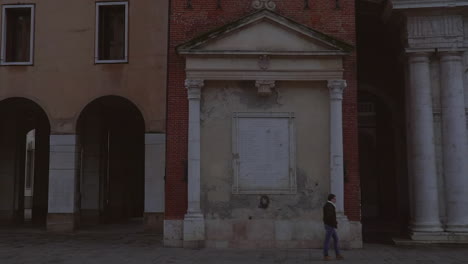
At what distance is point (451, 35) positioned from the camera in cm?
1527

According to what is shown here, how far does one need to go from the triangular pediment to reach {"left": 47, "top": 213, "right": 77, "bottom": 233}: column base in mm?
8739

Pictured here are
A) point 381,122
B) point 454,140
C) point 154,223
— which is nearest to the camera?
point 454,140

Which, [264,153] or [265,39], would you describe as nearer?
[264,153]

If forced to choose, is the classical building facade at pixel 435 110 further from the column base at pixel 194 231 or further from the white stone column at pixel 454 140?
the column base at pixel 194 231

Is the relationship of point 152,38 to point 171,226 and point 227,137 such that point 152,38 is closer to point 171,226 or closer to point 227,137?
point 227,137

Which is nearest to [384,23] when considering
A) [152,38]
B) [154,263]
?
[152,38]

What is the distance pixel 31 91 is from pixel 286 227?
1158 cm

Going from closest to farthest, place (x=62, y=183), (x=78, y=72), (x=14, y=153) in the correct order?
(x=62, y=183)
(x=78, y=72)
(x=14, y=153)

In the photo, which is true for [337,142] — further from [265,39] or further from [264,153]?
[265,39]

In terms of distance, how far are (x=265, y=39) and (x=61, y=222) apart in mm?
10566

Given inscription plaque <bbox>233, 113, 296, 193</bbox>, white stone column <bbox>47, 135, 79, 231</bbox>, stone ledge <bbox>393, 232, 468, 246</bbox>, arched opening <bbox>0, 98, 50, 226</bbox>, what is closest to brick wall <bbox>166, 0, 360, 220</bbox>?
inscription plaque <bbox>233, 113, 296, 193</bbox>

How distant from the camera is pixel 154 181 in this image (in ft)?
62.3

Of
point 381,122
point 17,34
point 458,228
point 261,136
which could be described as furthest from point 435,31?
point 17,34

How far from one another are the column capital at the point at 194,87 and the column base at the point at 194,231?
3.40 m
